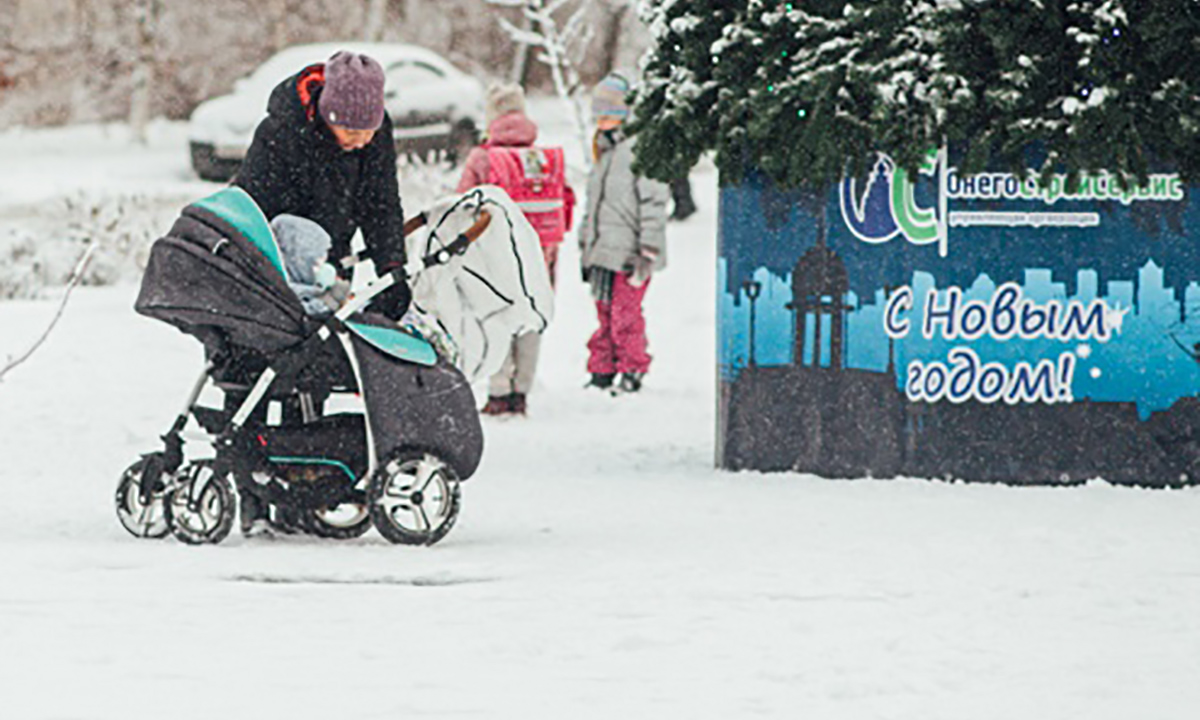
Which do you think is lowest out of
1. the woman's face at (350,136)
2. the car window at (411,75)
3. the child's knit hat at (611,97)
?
the woman's face at (350,136)

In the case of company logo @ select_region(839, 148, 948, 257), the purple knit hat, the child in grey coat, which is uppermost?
the purple knit hat

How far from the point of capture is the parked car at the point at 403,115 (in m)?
28.9

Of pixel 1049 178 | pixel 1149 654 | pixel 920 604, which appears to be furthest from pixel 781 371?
pixel 1149 654

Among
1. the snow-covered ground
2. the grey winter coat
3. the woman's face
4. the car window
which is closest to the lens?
the snow-covered ground

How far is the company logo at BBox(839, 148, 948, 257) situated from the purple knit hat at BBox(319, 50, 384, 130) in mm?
2367

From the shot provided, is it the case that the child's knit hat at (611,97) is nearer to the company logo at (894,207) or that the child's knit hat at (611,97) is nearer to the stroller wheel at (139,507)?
the company logo at (894,207)

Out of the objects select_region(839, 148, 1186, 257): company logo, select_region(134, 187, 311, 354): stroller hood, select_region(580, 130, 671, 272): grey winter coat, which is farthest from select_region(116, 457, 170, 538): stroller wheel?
select_region(580, 130, 671, 272): grey winter coat

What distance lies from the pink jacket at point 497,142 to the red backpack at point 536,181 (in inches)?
1.1

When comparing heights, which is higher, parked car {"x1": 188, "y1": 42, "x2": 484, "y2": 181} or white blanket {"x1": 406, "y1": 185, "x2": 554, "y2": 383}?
parked car {"x1": 188, "y1": 42, "x2": 484, "y2": 181}

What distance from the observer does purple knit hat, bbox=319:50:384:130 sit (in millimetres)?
8172

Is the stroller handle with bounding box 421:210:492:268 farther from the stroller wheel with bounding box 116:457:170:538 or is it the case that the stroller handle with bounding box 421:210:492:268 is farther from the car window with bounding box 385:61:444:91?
the car window with bounding box 385:61:444:91

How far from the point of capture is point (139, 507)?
817cm

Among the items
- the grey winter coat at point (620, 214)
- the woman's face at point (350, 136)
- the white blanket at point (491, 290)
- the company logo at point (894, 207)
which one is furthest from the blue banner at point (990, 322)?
the grey winter coat at point (620, 214)

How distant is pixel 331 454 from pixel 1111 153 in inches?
131
